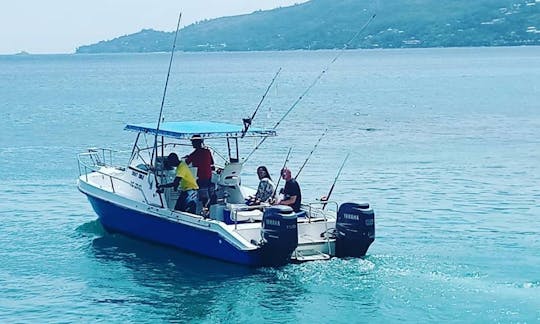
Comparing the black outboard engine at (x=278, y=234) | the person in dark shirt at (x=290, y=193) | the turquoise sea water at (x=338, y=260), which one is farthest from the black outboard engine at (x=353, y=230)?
the black outboard engine at (x=278, y=234)

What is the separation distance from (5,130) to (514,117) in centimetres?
2928

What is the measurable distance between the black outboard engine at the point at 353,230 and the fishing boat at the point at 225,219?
0.8 inches

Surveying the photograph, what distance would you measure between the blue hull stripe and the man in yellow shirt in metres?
0.42

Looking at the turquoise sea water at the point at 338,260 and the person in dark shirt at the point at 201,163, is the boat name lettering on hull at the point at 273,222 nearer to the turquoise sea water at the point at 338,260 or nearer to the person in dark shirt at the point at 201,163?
the turquoise sea water at the point at 338,260

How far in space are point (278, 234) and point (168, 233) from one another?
337 cm

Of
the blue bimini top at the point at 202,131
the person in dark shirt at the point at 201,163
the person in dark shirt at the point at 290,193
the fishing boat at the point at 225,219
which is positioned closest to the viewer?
the fishing boat at the point at 225,219

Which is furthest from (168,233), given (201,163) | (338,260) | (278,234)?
(338,260)

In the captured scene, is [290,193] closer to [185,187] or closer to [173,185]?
[185,187]

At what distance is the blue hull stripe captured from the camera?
19359 millimetres

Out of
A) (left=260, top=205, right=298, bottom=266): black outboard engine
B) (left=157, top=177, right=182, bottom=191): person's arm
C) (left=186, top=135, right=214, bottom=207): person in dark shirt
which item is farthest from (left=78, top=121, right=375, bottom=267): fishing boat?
(left=186, top=135, right=214, bottom=207): person in dark shirt

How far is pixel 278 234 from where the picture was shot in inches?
730

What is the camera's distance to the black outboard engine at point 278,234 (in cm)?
1856

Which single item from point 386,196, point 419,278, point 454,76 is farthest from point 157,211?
point 454,76

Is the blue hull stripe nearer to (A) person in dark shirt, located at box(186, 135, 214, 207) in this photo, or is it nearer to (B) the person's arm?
(B) the person's arm
